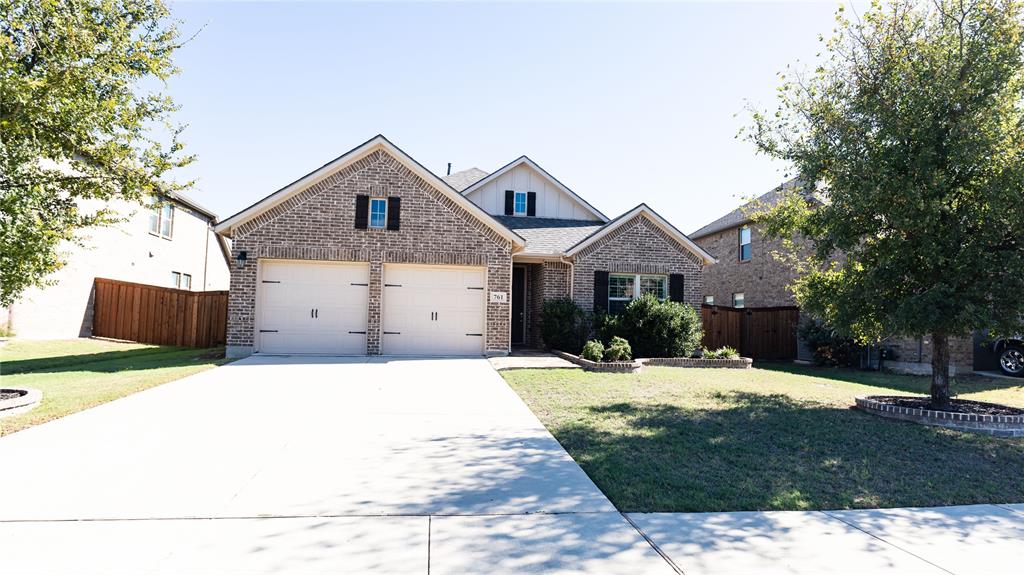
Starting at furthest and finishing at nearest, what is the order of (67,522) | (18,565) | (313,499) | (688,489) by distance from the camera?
(688,489) < (313,499) < (67,522) < (18,565)

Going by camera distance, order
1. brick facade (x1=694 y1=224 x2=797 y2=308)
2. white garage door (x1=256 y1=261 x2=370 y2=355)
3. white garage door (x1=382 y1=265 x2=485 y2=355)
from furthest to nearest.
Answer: brick facade (x1=694 y1=224 x2=797 y2=308) → white garage door (x1=382 y1=265 x2=485 y2=355) → white garage door (x1=256 y1=261 x2=370 y2=355)

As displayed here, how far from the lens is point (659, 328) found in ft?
48.3

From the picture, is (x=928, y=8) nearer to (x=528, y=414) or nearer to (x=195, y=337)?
(x=528, y=414)

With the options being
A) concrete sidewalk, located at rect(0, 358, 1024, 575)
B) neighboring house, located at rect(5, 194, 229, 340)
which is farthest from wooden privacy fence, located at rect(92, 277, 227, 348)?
concrete sidewalk, located at rect(0, 358, 1024, 575)

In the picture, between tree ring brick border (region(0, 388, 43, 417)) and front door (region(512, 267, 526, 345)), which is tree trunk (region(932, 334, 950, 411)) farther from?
tree ring brick border (region(0, 388, 43, 417))

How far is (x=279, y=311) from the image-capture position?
44.9 feet

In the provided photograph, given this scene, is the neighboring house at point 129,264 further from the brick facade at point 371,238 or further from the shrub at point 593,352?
the shrub at point 593,352

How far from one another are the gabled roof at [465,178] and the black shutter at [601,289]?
7726mm

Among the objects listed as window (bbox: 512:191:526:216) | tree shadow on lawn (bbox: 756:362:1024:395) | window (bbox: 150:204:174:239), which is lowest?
tree shadow on lawn (bbox: 756:362:1024:395)

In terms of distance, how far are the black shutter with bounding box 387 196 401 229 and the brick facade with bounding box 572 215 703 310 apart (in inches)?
213

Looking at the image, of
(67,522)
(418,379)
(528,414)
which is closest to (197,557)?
(67,522)

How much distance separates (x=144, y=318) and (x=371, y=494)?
17.4m

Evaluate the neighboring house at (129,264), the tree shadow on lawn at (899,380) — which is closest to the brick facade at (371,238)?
the neighboring house at (129,264)

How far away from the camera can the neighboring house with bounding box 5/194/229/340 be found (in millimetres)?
15883
